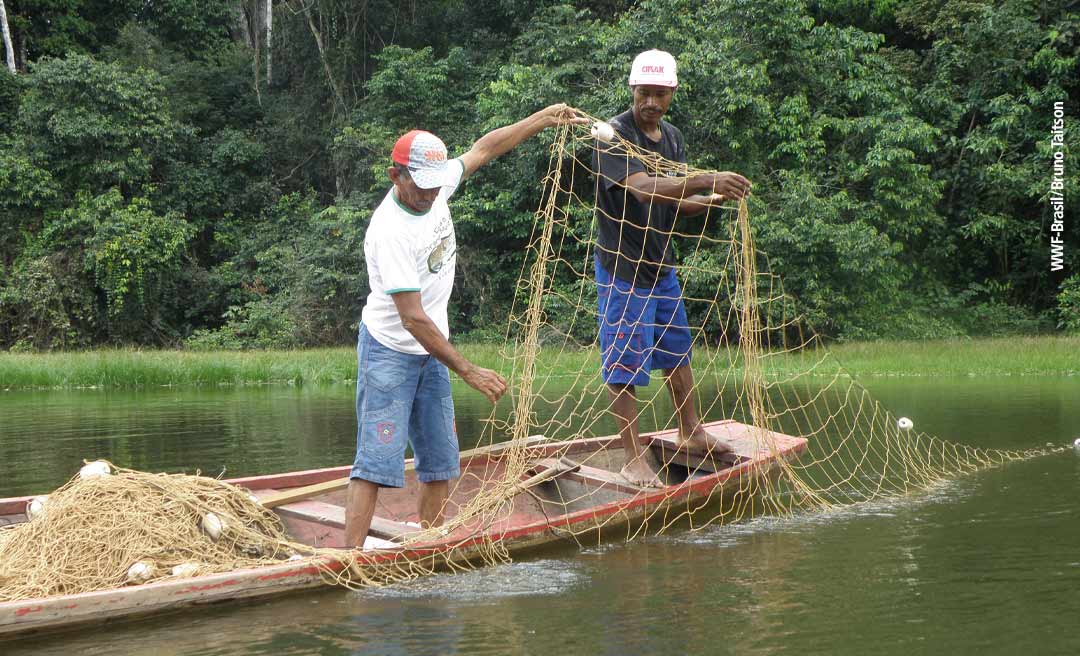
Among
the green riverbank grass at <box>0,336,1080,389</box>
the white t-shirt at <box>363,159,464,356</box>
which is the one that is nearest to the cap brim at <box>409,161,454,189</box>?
the white t-shirt at <box>363,159,464,356</box>

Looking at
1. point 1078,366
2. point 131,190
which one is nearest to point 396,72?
point 131,190

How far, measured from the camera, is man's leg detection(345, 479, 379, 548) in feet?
13.9

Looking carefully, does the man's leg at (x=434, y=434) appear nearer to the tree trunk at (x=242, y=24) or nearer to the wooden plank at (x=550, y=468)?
the wooden plank at (x=550, y=468)

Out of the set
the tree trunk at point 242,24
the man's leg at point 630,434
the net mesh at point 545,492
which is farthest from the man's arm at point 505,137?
the tree trunk at point 242,24

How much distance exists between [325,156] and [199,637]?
19867mm

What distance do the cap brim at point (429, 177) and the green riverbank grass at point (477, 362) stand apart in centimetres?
862

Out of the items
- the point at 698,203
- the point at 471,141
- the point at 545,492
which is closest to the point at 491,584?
the point at 545,492

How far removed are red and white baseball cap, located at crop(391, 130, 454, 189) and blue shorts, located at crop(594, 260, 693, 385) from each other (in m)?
1.59

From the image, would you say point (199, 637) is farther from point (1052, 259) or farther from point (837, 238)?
point (1052, 259)

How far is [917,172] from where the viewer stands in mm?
16703

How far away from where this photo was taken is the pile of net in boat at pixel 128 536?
393 cm

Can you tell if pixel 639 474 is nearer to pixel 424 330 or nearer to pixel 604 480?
pixel 604 480

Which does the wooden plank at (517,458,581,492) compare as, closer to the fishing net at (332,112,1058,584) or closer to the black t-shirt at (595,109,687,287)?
the fishing net at (332,112,1058,584)

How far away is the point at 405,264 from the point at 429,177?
1.07 feet
